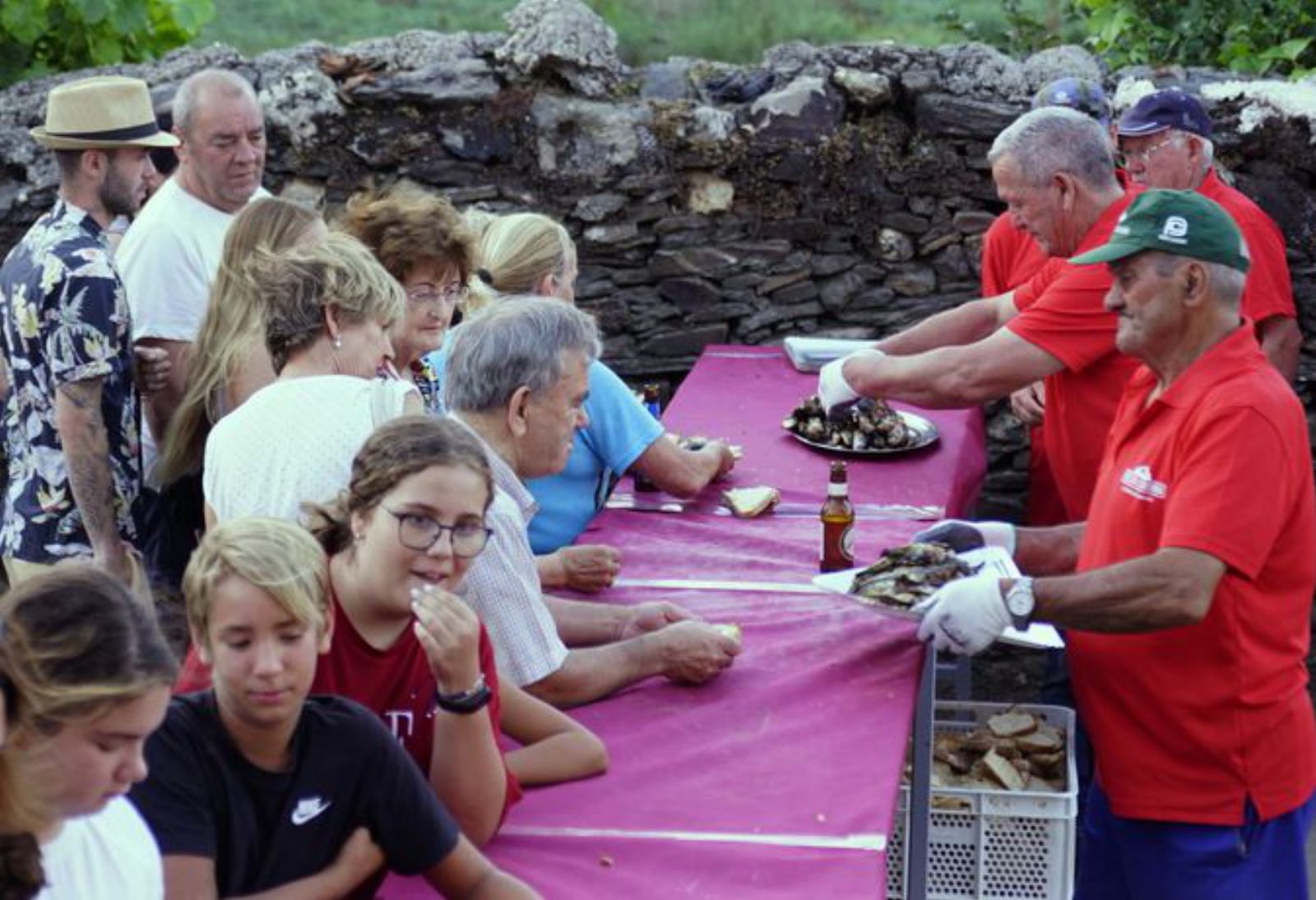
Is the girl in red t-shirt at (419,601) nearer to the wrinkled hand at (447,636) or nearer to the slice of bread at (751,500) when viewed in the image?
the wrinkled hand at (447,636)

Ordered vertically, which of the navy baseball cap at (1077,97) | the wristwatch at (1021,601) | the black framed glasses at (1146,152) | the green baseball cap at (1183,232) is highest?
the green baseball cap at (1183,232)

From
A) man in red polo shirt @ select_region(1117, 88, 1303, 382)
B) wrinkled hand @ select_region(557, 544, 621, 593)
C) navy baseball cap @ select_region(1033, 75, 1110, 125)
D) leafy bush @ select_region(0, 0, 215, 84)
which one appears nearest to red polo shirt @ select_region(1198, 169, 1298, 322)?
man in red polo shirt @ select_region(1117, 88, 1303, 382)

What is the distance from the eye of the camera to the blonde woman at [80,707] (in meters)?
2.37

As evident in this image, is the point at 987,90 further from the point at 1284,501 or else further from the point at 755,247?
the point at 1284,501

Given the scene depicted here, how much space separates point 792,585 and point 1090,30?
17.3 ft

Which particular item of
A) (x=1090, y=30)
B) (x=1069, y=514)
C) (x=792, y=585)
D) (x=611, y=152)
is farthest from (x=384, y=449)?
(x=1090, y=30)

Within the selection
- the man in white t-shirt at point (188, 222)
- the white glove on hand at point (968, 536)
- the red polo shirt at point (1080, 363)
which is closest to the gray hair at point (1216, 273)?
the white glove on hand at point (968, 536)

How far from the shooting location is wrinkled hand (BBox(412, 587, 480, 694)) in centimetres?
301

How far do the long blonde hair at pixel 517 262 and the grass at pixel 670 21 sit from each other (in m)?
5.25

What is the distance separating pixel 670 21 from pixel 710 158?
3.78 meters

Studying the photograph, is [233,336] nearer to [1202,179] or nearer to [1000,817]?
[1000,817]

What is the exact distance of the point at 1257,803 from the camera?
3.93 meters

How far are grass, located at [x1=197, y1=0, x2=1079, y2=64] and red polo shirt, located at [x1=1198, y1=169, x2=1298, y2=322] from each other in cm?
405

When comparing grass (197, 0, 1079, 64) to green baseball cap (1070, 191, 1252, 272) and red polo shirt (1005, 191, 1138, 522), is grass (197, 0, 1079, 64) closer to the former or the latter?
red polo shirt (1005, 191, 1138, 522)
